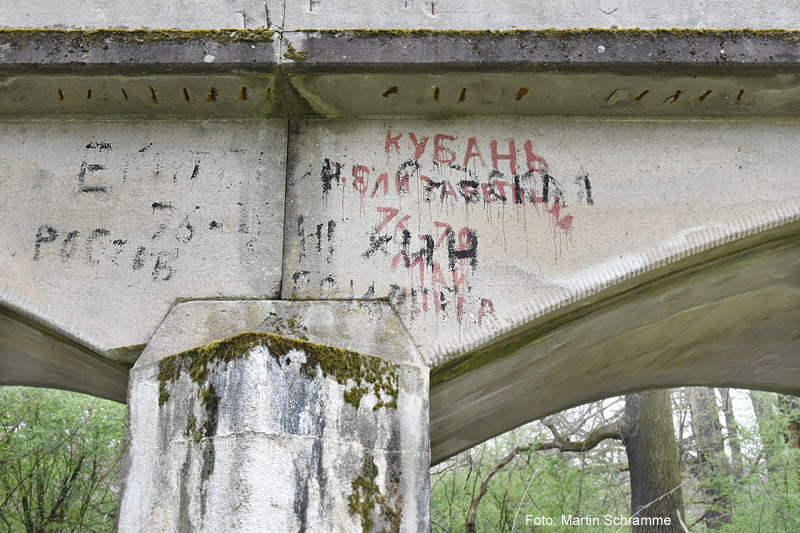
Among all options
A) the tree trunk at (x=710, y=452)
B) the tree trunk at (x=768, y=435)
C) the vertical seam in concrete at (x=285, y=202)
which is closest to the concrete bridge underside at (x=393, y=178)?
the vertical seam in concrete at (x=285, y=202)

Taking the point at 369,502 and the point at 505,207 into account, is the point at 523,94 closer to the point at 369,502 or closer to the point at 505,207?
the point at 505,207

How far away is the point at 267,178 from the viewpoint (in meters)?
2.87

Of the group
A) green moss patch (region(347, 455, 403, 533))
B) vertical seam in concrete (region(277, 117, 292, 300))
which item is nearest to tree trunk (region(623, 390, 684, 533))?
green moss patch (region(347, 455, 403, 533))

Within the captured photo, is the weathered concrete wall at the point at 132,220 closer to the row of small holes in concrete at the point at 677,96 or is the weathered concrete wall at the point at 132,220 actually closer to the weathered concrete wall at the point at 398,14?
the weathered concrete wall at the point at 398,14

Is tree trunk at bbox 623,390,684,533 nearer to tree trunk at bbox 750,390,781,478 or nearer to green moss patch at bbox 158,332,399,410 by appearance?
tree trunk at bbox 750,390,781,478

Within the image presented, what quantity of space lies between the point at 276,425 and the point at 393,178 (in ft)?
3.76

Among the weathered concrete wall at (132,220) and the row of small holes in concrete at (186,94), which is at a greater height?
the row of small holes in concrete at (186,94)

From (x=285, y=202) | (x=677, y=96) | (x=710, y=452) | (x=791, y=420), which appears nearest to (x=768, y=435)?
(x=791, y=420)

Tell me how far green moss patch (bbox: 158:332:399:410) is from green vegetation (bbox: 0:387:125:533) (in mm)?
5247

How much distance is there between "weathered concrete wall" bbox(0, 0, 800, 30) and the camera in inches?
117

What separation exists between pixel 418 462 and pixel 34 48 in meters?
2.14

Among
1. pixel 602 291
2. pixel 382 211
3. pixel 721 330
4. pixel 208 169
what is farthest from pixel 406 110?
pixel 721 330

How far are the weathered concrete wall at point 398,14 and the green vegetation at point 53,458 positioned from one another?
5.04 metres

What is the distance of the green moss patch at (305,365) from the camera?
2307mm
